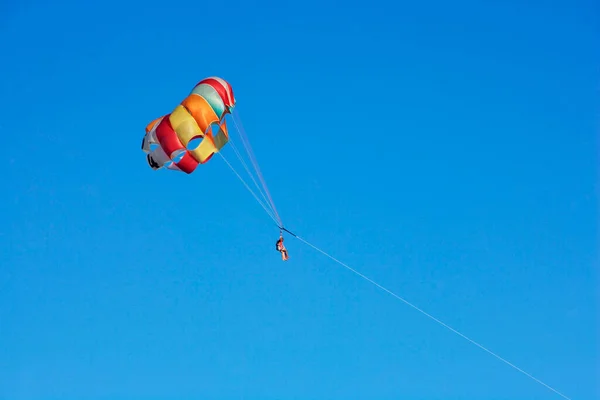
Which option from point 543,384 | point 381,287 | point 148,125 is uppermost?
point 148,125

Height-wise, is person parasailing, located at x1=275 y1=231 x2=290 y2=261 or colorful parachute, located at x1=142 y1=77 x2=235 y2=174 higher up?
colorful parachute, located at x1=142 y1=77 x2=235 y2=174

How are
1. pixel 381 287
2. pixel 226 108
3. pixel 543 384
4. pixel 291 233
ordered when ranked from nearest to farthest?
pixel 543 384
pixel 381 287
pixel 291 233
pixel 226 108

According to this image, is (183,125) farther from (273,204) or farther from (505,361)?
(505,361)

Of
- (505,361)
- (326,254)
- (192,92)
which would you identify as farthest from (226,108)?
(505,361)

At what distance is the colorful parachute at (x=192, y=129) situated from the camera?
26.2 meters

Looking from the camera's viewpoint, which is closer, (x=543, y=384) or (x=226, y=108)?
(x=543, y=384)

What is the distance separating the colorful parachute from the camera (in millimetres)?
26250

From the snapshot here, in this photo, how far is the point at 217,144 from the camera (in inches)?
1130

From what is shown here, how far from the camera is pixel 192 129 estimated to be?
26.1 m

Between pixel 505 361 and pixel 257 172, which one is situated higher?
pixel 257 172

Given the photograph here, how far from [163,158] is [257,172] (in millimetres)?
3456

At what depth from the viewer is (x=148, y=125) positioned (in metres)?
28.6

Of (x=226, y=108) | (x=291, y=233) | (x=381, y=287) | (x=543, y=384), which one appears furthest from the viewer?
(x=226, y=108)

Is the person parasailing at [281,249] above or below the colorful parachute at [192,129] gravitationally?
below
